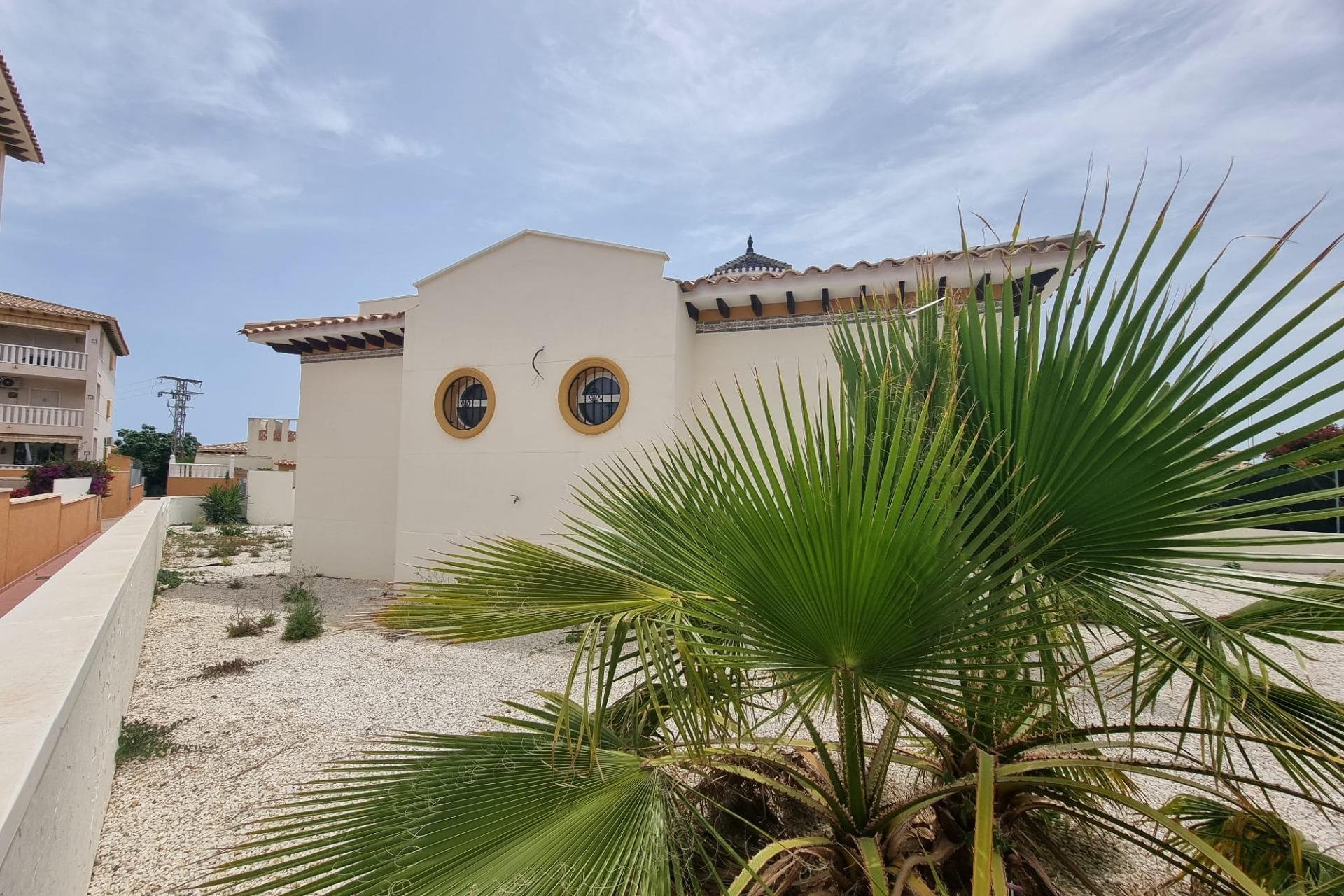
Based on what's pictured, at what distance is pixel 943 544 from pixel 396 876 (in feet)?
4.81

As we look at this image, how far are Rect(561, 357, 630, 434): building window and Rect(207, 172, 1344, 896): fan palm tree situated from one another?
6.39m

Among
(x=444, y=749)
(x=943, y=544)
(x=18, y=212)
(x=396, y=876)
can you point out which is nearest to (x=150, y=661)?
(x=444, y=749)

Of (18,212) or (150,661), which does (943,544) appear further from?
(18,212)

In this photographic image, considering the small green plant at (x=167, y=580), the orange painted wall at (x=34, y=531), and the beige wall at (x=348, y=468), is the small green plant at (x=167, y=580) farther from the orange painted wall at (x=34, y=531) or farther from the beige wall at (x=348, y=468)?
the beige wall at (x=348, y=468)

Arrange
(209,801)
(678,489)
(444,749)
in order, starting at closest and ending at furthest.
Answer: (678,489)
(444,749)
(209,801)

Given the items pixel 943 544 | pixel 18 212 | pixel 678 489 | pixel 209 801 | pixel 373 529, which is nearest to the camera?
pixel 943 544

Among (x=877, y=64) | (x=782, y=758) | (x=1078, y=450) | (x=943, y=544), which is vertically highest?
(x=877, y=64)

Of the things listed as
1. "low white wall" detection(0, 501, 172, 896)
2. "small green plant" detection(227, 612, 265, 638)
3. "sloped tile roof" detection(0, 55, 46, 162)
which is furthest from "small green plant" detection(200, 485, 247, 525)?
"low white wall" detection(0, 501, 172, 896)

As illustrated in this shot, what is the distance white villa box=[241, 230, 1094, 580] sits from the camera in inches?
327

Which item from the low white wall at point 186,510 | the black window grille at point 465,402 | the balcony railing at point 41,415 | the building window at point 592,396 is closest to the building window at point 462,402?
the black window grille at point 465,402

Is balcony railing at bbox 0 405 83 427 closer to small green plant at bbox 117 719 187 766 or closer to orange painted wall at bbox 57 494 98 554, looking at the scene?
orange painted wall at bbox 57 494 98 554

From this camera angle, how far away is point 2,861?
128cm

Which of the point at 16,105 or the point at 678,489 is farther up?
the point at 16,105

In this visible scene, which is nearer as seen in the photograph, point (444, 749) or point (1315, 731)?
point (1315, 731)
